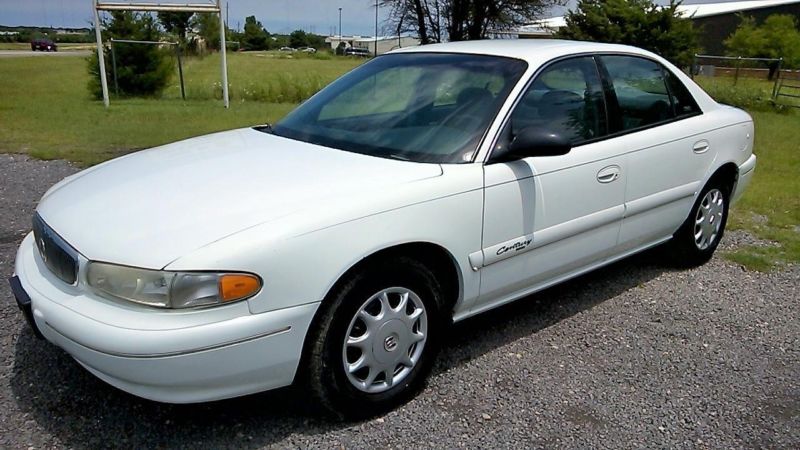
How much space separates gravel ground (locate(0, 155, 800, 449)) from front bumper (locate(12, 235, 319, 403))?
373mm

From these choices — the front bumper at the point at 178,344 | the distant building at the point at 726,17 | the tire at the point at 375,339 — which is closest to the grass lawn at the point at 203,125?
the tire at the point at 375,339

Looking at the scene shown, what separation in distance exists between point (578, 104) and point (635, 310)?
134 cm

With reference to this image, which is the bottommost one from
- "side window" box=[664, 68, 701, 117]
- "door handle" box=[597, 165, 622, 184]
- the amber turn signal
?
the amber turn signal

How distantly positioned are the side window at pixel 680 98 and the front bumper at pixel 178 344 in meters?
2.99

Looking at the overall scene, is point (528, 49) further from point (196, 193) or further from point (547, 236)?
point (196, 193)

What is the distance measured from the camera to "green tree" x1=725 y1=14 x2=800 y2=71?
33.8m

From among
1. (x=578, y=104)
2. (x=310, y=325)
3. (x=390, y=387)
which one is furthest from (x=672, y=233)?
(x=310, y=325)

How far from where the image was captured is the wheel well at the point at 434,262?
257cm

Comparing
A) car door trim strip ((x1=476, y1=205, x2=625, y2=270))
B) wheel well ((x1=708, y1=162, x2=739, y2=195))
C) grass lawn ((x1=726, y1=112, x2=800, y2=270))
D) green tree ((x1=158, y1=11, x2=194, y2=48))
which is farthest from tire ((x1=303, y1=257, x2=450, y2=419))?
green tree ((x1=158, y1=11, x2=194, y2=48))

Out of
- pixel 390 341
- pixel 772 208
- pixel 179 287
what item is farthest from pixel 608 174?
pixel 772 208

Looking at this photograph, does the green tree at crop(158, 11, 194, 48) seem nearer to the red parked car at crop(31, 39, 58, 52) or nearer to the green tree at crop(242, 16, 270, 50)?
the red parked car at crop(31, 39, 58, 52)

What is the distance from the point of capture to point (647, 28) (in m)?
23.8

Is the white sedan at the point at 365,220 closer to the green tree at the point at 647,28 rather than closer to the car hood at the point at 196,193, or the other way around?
the car hood at the point at 196,193

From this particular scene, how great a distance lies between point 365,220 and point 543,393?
48.5 inches
